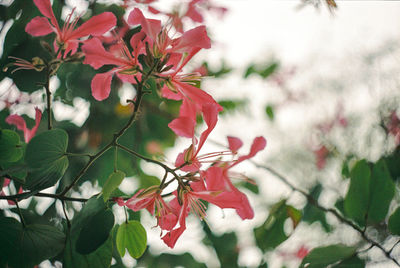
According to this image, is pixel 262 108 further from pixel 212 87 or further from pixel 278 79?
pixel 278 79

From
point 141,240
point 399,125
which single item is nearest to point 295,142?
point 399,125

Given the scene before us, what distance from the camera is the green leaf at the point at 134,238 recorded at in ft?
1.20

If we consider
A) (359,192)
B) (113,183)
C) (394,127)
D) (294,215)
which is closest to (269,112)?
(394,127)

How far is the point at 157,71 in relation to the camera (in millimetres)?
324

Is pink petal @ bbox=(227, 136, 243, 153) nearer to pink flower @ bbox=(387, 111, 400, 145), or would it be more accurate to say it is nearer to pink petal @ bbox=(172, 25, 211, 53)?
pink petal @ bbox=(172, 25, 211, 53)

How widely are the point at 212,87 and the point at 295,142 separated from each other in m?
0.51

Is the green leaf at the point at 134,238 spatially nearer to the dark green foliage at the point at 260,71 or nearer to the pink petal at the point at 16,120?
the pink petal at the point at 16,120

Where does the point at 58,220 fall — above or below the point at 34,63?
below

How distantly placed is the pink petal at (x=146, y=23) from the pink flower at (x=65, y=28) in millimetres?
28

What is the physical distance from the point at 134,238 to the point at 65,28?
25cm

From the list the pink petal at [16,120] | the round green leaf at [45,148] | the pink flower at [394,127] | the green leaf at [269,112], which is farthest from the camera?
the green leaf at [269,112]

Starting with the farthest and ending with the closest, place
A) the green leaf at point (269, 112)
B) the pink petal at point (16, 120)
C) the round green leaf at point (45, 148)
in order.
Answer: the green leaf at point (269, 112) → the pink petal at point (16, 120) → the round green leaf at point (45, 148)

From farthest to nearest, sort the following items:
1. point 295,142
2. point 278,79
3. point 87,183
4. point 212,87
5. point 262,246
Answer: point 278,79 → point 295,142 → point 212,87 → point 87,183 → point 262,246

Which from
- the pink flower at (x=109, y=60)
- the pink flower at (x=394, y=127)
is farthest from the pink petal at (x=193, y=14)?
the pink flower at (x=394, y=127)
